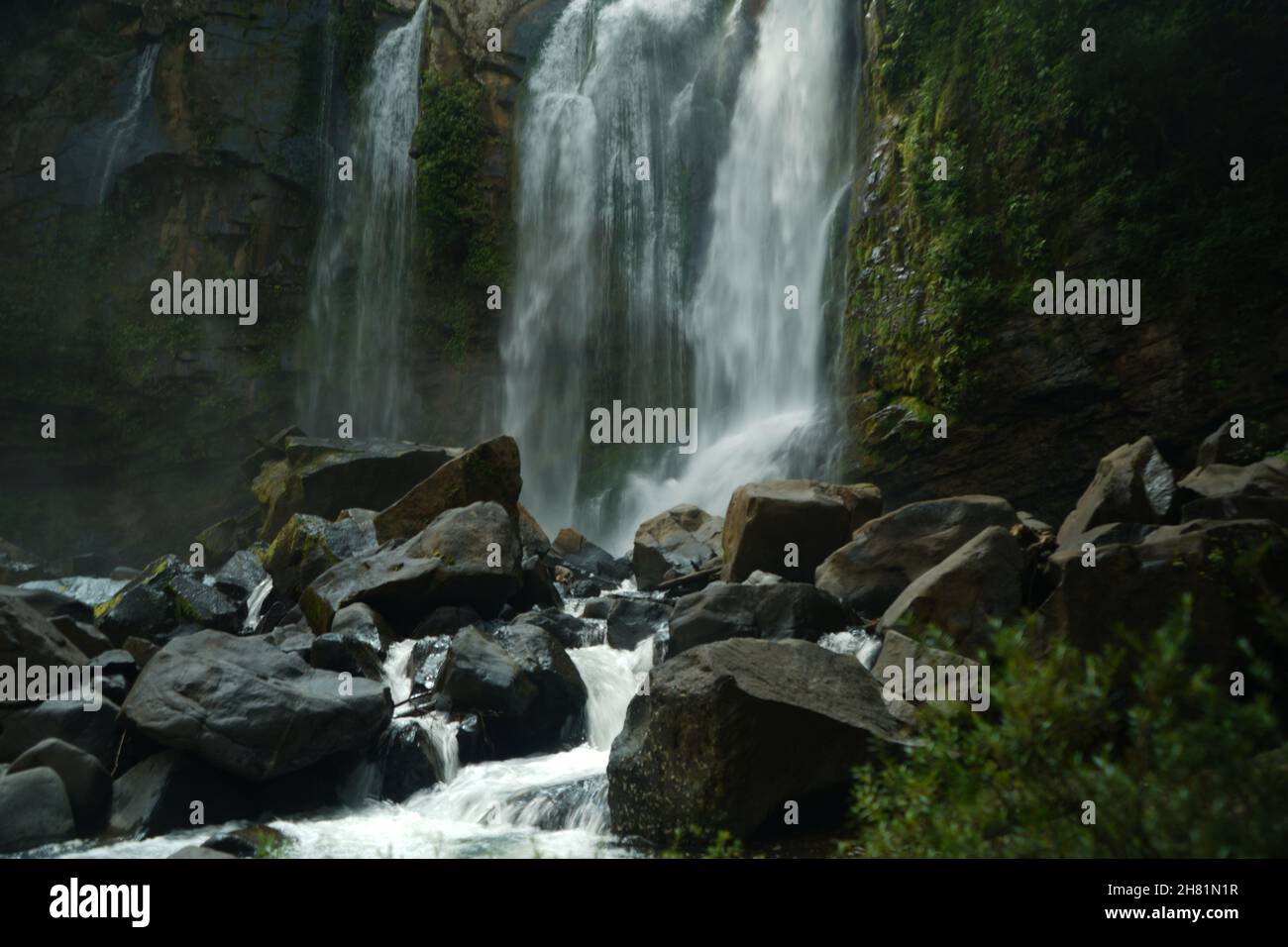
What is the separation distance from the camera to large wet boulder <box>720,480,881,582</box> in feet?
38.0

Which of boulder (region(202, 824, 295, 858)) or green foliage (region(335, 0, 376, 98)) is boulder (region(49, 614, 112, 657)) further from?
green foliage (region(335, 0, 376, 98))

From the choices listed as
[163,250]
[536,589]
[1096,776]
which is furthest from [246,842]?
[163,250]

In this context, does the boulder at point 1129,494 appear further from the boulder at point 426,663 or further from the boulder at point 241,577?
the boulder at point 241,577

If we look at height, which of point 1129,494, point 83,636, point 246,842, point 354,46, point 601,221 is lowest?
point 246,842

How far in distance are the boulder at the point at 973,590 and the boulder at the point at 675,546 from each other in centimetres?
533

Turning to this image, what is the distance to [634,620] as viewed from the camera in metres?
11.1

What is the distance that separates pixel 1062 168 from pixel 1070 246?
1183mm

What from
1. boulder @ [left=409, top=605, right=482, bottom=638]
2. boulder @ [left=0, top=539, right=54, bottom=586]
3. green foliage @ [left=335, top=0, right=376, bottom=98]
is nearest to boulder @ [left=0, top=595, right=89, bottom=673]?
boulder @ [left=409, top=605, right=482, bottom=638]

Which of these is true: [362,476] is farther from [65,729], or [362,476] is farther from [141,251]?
[141,251]

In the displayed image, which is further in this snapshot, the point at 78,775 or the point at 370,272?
the point at 370,272

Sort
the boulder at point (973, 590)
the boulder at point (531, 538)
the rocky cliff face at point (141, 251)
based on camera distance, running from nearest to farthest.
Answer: the boulder at point (973, 590)
the boulder at point (531, 538)
the rocky cliff face at point (141, 251)

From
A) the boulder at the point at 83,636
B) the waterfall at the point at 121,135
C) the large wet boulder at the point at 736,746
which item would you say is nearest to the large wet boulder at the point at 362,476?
the boulder at the point at 83,636

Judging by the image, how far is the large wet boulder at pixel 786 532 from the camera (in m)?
11.6
